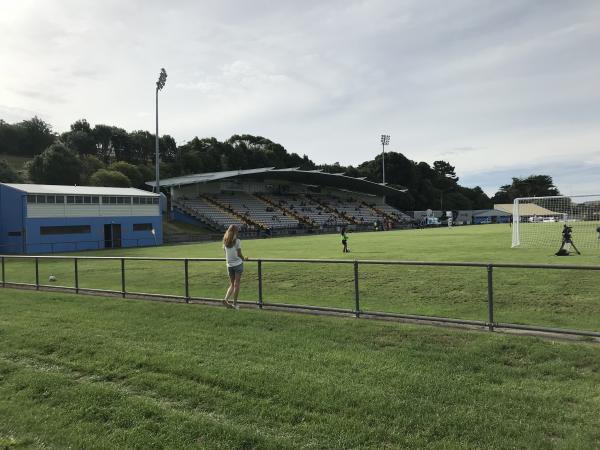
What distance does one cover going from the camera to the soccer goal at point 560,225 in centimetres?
2778

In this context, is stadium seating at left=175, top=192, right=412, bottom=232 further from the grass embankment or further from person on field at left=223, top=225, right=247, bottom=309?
person on field at left=223, top=225, right=247, bottom=309

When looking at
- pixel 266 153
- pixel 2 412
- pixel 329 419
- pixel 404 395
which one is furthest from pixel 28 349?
pixel 266 153

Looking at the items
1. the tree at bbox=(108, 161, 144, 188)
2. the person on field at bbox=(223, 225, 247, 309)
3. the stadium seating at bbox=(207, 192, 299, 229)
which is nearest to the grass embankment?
the stadium seating at bbox=(207, 192, 299, 229)

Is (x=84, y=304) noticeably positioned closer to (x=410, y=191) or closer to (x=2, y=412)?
(x=2, y=412)

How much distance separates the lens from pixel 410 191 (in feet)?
416

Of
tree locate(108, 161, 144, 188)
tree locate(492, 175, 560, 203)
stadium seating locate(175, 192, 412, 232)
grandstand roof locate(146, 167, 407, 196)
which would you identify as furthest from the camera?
tree locate(492, 175, 560, 203)

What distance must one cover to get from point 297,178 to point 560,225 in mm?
52372

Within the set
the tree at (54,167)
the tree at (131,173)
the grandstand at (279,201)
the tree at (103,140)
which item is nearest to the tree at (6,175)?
the tree at (54,167)

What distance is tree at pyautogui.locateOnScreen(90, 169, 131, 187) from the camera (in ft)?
233

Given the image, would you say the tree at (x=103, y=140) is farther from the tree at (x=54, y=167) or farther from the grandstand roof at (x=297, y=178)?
the tree at (x=54, y=167)

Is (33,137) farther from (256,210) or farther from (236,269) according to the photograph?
(236,269)

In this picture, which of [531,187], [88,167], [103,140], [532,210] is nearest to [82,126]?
[103,140]

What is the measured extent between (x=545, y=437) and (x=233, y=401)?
2.87 metres

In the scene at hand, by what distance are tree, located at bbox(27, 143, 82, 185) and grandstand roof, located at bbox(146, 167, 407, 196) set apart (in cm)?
1207
